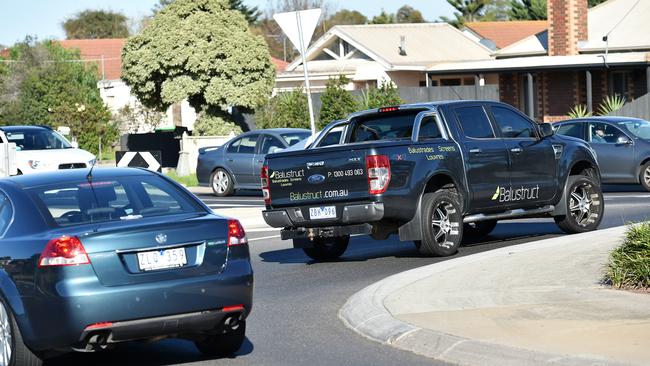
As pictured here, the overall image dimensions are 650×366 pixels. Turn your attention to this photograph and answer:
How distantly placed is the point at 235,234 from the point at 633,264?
397 centimetres

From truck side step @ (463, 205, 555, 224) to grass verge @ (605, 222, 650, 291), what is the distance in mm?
4248

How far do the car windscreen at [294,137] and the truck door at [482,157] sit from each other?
12.6 m

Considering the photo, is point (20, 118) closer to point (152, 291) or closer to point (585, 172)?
point (585, 172)

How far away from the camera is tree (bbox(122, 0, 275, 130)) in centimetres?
4019

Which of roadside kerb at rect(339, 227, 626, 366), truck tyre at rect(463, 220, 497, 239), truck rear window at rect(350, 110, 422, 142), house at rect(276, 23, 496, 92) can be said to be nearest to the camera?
roadside kerb at rect(339, 227, 626, 366)

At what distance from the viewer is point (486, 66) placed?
1770 inches

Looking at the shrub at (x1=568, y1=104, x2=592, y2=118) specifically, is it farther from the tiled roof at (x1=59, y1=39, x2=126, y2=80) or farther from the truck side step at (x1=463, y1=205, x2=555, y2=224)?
the tiled roof at (x1=59, y1=39, x2=126, y2=80)

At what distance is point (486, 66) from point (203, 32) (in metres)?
10.8

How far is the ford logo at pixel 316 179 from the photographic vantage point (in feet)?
48.8

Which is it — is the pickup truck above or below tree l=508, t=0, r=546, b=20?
below

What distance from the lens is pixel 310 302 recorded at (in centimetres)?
1238

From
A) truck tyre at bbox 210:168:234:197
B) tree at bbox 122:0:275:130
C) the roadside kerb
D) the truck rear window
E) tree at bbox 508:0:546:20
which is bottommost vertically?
truck tyre at bbox 210:168:234:197

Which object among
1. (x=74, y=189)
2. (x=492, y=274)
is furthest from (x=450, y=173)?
(x=74, y=189)

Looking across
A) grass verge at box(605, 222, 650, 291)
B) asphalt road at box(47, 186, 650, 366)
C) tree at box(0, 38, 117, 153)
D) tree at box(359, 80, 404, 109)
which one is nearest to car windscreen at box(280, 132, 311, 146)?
asphalt road at box(47, 186, 650, 366)
